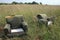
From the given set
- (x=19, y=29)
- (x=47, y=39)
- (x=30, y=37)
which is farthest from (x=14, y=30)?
(x=47, y=39)

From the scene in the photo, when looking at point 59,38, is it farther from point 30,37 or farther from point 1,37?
point 1,37

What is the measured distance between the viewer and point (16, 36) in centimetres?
446

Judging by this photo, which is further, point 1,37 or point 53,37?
point 1,37

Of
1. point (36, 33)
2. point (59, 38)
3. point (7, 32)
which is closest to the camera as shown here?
point (59, 38)

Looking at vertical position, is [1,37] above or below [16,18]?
below

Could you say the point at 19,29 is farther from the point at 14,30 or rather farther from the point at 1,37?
the point at 1,37

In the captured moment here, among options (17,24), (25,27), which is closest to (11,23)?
(17,24)

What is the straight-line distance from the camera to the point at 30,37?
4449 millimetres

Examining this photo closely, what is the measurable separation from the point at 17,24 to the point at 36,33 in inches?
25.4

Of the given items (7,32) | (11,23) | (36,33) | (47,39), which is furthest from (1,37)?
(47,39)

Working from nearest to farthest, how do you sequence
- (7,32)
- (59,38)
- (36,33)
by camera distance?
(59,38) < (7,32) < (36,33)

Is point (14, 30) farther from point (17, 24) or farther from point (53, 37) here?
point (53, 37)

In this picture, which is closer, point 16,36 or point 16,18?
point 16,36

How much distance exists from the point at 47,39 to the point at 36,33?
840mm
